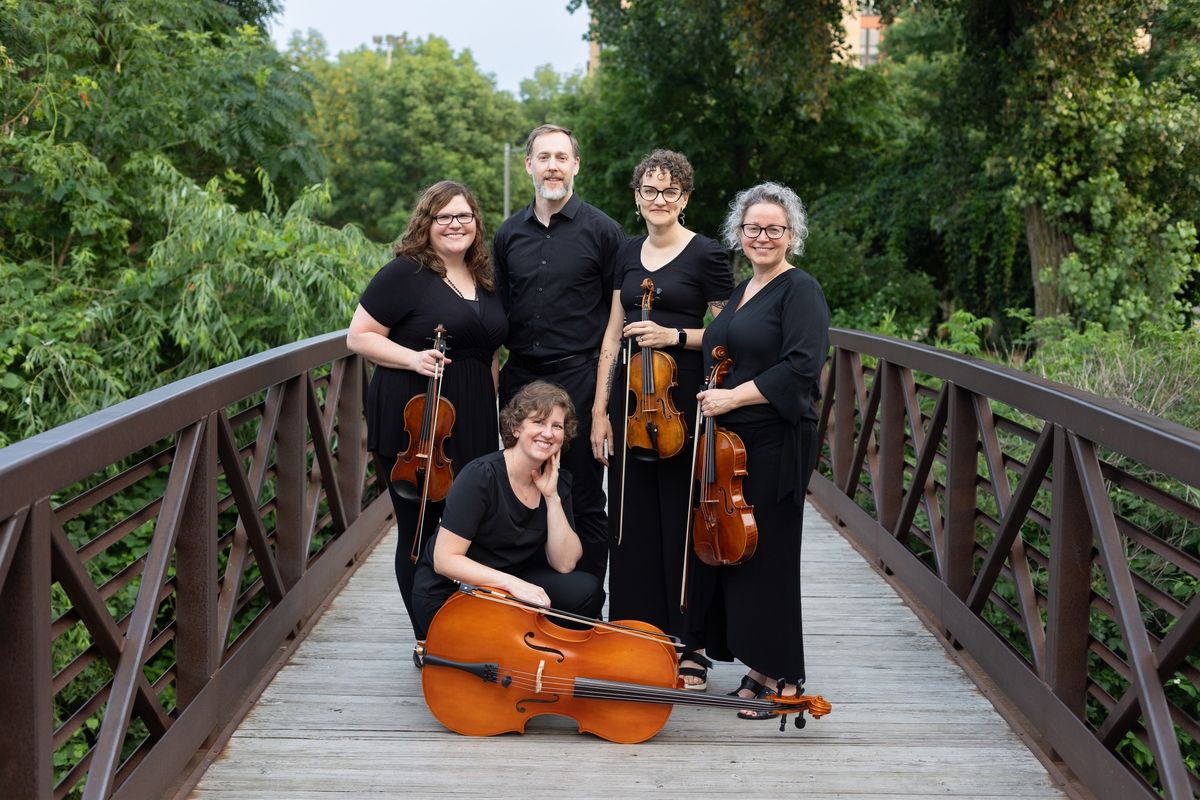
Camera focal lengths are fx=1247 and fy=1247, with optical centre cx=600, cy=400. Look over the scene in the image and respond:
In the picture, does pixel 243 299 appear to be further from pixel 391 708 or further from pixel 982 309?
pixel 982 309

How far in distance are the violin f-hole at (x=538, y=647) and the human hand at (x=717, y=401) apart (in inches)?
31.3

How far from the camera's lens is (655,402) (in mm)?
3730

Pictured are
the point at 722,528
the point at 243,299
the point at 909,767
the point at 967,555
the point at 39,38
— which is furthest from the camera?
the point at 39,38

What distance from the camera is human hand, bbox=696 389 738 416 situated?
140 inches

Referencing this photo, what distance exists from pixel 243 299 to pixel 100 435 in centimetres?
590

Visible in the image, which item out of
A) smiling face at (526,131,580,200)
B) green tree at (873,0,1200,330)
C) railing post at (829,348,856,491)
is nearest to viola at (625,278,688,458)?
smiling face at (526,131,580,200)

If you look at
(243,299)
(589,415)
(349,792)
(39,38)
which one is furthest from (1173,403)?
(39,38)

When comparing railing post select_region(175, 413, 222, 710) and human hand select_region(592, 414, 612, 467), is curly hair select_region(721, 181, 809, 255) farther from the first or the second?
railing post select_region(175, 413, 222, 710)

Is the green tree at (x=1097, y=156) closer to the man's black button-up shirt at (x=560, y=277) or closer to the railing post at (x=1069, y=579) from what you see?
the man's black button-up shirt at (x=560, y=277)

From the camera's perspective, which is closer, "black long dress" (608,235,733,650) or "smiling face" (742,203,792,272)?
"smiling face" (742,203,792,272)

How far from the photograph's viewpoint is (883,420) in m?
5.43

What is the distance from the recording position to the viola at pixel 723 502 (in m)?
3.53

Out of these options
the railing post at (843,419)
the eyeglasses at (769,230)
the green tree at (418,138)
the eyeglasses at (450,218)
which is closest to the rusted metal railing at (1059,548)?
the railing post at (843,419)

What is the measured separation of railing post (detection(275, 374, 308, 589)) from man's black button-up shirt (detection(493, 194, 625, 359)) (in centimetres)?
86
